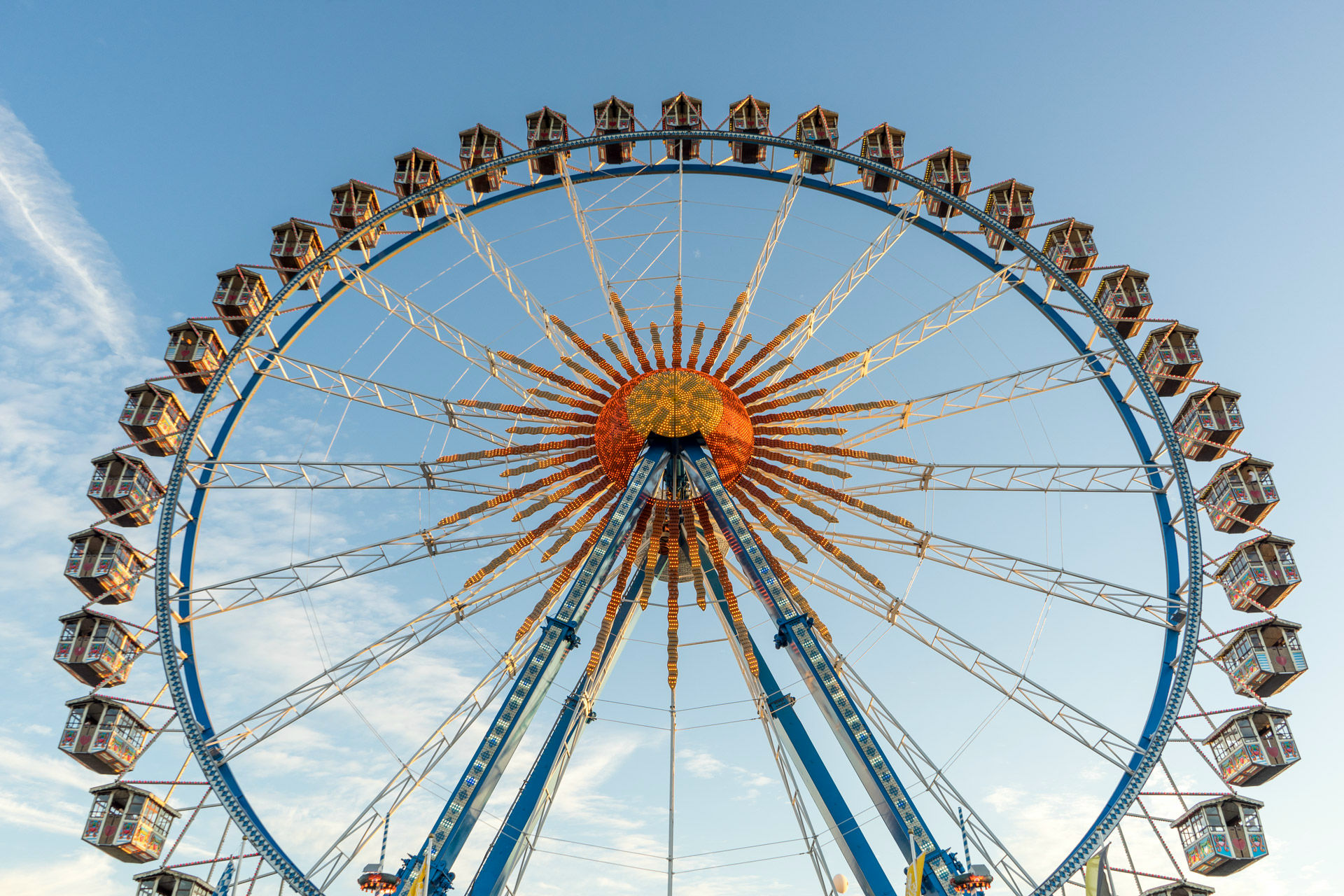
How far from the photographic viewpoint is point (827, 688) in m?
14.5

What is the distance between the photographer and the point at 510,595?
17047 millimetres

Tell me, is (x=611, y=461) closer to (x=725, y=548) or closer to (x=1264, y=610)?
(x=725, y=548)

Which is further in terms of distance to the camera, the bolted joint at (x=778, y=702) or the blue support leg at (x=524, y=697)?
the bolted joint at (x=778, y=702)

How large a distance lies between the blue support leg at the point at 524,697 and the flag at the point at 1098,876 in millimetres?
8229

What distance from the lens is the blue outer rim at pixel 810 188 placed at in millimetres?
14945

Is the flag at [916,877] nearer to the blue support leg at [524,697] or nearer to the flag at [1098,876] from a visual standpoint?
the flag at [1098,876]

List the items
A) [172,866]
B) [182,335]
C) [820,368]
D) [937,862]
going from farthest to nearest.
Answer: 1. [182,335]
2. [820,368]
3. [172,866]
4. [937,862]

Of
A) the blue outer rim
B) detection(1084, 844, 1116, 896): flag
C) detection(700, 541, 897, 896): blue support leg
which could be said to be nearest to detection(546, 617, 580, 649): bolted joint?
detection(700, 541, 897, 896): blue support leg

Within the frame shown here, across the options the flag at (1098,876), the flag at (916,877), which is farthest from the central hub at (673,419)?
the flag at (1098,876)

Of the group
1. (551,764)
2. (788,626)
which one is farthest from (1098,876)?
(551,764)

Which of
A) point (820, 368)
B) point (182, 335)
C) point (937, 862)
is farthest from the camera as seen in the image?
point (182, 335)

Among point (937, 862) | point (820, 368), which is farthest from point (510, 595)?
point (937, 862)

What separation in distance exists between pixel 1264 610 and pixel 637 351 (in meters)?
11.7

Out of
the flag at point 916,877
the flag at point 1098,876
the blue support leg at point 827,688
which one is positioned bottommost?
the flag at point 916,877
